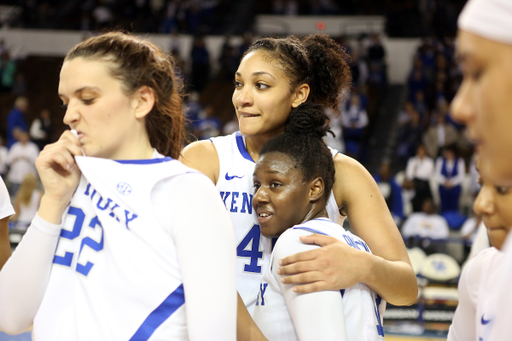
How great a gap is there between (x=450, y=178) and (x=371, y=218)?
8.69 m

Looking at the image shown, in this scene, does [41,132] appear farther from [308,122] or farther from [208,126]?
[308,122]

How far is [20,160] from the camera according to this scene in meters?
10.6

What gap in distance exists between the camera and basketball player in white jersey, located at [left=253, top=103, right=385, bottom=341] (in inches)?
64.8

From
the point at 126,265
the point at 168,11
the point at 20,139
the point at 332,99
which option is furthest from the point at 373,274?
the point at 168,11

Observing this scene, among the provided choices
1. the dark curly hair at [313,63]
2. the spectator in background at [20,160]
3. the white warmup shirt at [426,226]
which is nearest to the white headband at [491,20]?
the dark curly hair at [313,63]

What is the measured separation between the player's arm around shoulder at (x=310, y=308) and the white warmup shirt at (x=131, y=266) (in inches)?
11.5

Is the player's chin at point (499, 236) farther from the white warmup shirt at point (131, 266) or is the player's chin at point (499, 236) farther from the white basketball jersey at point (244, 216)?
the white basketball jersey at point (244, 216)

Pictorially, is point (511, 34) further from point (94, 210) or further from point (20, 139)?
point (20, 139)

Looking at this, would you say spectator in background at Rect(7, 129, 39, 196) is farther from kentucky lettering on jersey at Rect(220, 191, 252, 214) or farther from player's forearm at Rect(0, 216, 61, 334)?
player's forearm at Rect(0, 216, 61, 334)

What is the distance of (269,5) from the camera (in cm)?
1712

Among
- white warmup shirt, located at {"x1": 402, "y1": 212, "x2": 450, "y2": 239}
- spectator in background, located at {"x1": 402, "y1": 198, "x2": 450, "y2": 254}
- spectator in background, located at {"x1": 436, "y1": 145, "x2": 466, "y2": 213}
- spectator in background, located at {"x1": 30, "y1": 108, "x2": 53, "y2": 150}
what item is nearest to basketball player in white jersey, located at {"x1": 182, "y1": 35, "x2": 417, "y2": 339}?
spectator in background, located at {"x1": 402, "y1": 198, "x2": 450, "y2": 254}

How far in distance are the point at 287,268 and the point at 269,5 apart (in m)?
16.4

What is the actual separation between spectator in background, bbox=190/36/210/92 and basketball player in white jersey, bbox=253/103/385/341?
12533 millimetres

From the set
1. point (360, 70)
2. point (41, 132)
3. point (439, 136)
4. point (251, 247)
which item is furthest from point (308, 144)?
point (360, 70)
